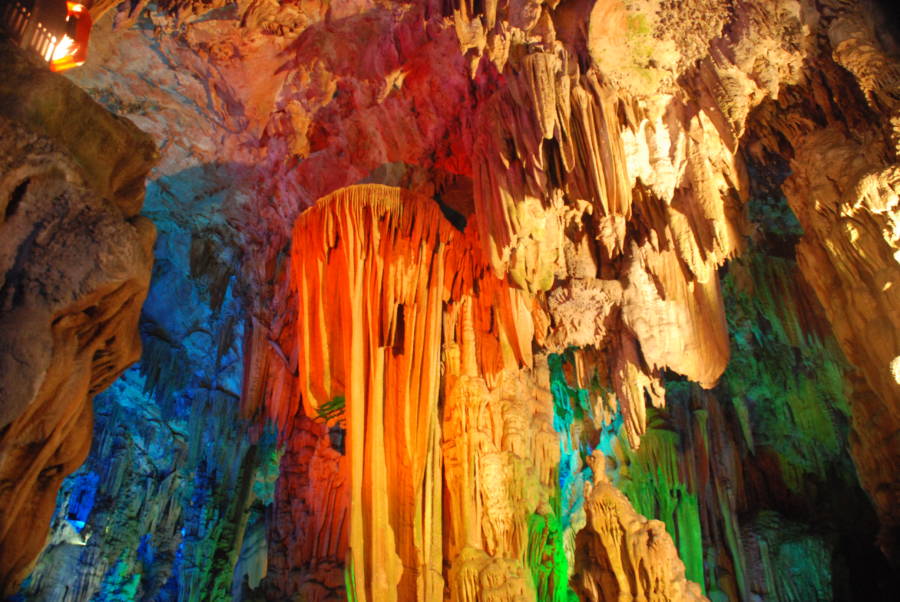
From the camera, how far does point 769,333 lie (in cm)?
802

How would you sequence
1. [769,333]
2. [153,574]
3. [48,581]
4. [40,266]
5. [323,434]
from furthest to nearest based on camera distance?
[153,574]
[48,581]
[769,333]
[323,434]
[40,266]

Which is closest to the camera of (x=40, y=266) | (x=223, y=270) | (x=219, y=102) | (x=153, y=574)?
(x=40, y=266)

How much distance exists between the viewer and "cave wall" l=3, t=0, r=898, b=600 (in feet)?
14.8

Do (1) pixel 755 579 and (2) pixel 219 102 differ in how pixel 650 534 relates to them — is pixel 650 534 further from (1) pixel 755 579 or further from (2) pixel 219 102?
(2) pixel 219 102

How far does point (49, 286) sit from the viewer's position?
2.28 metres

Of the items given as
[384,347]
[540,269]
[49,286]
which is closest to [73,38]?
[49,286]

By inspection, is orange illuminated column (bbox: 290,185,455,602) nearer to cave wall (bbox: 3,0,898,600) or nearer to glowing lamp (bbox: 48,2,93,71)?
cave wall (bbox: 3,0,898,600)

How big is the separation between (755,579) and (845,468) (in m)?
1.86

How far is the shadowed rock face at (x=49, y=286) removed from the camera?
2189 millimetres

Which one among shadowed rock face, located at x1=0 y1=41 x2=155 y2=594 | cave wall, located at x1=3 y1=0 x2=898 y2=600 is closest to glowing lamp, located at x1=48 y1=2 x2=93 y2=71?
cave wall, located at x1=3 y1=0 x2=898 y2=600

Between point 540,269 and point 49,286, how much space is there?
3965 millimetres

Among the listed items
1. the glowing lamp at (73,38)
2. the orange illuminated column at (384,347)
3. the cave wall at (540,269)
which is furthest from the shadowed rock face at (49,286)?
the orange illuminated column at (384,347)

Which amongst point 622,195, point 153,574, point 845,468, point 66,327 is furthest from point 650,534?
point 153,574

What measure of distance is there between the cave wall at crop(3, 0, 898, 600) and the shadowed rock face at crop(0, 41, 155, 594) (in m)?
0.26
